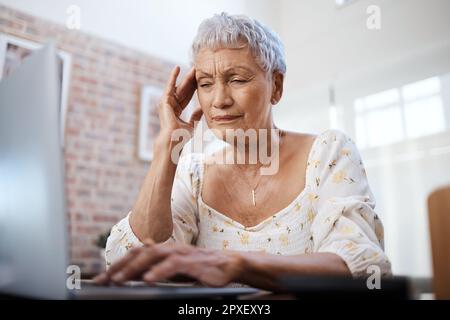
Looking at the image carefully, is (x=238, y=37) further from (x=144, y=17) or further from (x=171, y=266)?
(x=144, y=17)

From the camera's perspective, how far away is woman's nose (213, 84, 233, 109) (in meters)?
1.20

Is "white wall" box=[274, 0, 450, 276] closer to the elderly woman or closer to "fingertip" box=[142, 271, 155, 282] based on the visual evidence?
the elderly woman

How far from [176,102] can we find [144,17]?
271cm

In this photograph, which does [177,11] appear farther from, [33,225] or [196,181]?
[33,225]

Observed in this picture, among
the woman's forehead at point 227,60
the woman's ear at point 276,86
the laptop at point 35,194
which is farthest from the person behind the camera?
the woman's ear at point 276,86

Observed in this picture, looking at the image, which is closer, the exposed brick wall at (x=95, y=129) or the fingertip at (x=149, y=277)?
the fingertip at (x=149, y=277)

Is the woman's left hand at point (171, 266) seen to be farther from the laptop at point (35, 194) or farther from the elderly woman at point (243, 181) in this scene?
the elderly woman at point (243, 181)

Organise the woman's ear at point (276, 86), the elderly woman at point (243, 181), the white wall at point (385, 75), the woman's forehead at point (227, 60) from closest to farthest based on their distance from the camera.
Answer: the elderly woman at point (243, 181)
the woman's forehead at point (227, 60)
the woman's ear at point (276, 86)
the white wall at point (385, 75)

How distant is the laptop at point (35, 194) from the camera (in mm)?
471

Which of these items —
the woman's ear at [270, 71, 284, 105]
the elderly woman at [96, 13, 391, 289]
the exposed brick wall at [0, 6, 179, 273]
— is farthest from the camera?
the exposed brick wall at [0, 6, 179, 273]

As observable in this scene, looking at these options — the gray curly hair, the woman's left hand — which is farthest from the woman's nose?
the woman's left hand

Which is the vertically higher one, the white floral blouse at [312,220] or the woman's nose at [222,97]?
the woman's nose at [222,97]

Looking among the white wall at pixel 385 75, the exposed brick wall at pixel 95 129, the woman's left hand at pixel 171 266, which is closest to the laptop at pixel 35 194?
A: the woman's left hand at pixel 171 266

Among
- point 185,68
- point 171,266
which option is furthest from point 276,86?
point 185,68
